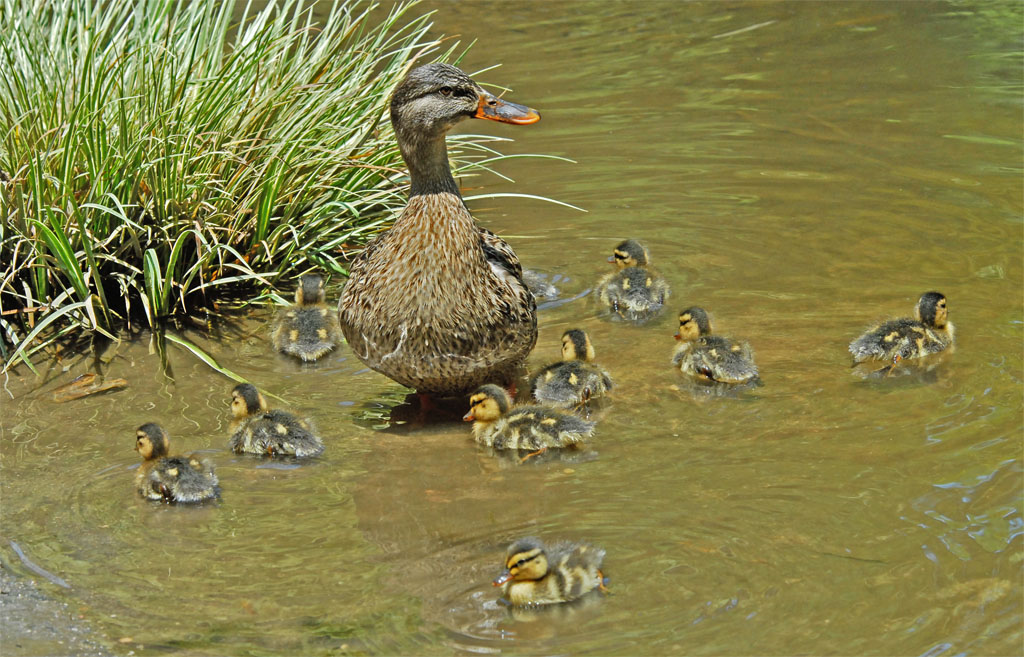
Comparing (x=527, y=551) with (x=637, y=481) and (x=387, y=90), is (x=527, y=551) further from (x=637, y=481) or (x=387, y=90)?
(x=387, y=90)

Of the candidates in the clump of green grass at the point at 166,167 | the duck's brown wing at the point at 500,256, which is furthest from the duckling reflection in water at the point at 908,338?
the clump of green grass at the point at 166,167

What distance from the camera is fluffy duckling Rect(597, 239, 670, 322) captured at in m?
6.98

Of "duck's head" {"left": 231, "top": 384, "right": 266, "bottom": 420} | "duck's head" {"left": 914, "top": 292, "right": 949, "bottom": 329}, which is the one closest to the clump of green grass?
"duck's head" {"left": 231, "top": 384, "right": 266, "bottom": 420}

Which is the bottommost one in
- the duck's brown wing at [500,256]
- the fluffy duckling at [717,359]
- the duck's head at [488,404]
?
the duck's head at [488,404]

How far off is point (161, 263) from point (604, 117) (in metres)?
4.54

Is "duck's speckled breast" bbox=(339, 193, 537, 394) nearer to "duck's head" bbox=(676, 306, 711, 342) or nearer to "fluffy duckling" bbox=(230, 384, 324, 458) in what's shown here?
"fluffy duckling" bbox=(230, 384, 324, 458)

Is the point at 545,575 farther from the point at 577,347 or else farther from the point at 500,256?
the point at 500,256

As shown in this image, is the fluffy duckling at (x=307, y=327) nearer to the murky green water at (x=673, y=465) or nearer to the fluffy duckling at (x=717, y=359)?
the murky green water at (x=673, y=465)

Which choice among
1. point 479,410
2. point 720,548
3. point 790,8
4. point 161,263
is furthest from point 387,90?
point 790,8

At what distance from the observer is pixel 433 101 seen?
5.60 meters

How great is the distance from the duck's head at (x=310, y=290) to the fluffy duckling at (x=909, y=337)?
2.84 m

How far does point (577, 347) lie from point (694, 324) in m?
0.62

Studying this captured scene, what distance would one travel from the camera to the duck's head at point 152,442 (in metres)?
5.32

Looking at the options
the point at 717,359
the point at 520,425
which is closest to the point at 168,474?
the point at 520,425
